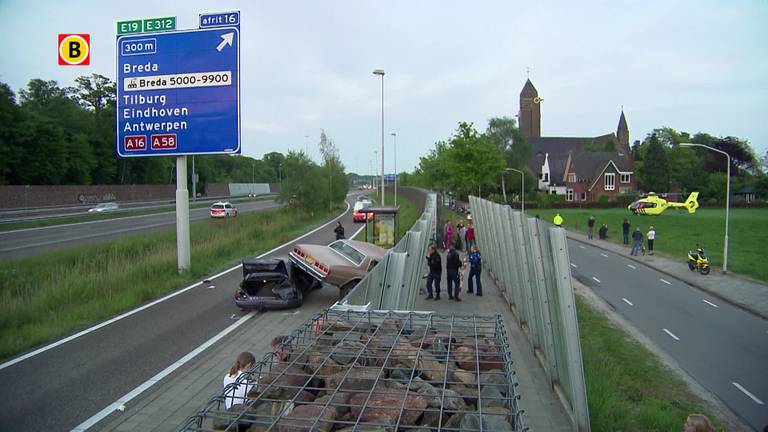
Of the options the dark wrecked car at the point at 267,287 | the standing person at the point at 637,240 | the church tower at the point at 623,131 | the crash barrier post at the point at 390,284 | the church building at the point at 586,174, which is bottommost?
the standing person at the point at 637,240

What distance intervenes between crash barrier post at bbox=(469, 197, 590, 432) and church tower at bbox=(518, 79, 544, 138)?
12279 centimetres

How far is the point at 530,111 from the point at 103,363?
133 metres

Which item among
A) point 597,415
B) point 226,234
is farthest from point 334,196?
point 597,415

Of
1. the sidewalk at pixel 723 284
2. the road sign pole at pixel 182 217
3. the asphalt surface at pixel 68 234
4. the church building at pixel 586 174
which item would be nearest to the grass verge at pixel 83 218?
the asphalt surface at pixel 68 234

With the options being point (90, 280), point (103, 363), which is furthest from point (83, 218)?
point (103, 363)

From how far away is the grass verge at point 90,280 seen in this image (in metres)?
11.7

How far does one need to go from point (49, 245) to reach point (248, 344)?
20.8 m

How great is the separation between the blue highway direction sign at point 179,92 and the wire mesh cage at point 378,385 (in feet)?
41.1

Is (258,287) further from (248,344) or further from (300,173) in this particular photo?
(300,173)

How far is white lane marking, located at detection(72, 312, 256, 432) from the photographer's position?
6859 mm

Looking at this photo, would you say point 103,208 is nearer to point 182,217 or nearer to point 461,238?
point 182,217

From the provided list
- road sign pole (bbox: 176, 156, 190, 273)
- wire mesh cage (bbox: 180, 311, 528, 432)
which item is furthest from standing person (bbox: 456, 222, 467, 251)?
wire mesh cage (bbox: 180, 311, 528, 432)

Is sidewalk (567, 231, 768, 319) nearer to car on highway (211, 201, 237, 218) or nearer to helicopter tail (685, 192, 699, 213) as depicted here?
car on highway (211, 201, 237, 218)

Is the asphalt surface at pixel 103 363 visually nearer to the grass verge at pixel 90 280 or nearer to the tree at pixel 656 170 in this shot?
the grass verge at pixel 90 280
